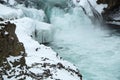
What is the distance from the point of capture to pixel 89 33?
1487cm

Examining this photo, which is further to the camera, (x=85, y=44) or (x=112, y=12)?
(x=112, y=12)

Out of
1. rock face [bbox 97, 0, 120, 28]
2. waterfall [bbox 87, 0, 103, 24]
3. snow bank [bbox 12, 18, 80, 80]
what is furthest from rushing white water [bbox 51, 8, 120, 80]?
snow bank [bbox 12, 18, 80, 80]

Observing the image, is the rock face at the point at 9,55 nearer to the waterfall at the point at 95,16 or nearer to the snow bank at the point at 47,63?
the snow bank at the point at 47,63

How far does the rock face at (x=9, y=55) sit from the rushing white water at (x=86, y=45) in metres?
4.05

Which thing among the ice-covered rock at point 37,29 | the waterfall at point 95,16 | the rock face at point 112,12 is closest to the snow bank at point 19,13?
the ice-covered rock at point 37,29

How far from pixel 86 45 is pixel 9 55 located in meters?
7.91

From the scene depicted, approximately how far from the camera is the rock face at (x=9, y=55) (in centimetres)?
507

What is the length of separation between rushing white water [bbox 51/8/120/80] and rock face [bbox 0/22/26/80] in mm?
4048

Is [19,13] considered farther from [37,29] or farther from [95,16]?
[95,16]

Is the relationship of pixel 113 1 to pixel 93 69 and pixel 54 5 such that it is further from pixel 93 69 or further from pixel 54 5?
pixel 93 69

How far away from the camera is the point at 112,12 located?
51.6 feet

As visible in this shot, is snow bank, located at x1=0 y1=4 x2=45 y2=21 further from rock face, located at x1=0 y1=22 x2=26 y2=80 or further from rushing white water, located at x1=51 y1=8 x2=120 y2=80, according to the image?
rock face, located at x1=0 y1=22 x2=26 y2=80

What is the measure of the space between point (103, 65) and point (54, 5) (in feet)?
18.8

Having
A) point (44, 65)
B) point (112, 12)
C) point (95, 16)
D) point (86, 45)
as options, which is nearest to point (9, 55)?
point (44, 65)
